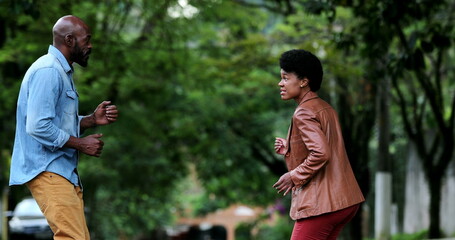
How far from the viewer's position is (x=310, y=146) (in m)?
4.61

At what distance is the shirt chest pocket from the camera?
4852 millimetres

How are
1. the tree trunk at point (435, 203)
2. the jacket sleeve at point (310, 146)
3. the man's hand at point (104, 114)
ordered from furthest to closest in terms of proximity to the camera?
the tree trunk at point (435, 203) → the man's hand at point (104, 114) → the jacket sleeve at point (310, 146)

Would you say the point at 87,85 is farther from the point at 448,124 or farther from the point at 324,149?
the point at 324,149

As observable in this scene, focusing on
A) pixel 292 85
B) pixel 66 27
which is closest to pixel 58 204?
pixel 66 27

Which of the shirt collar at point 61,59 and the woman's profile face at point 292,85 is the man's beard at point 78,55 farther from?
the woman's profile face at point 292,85

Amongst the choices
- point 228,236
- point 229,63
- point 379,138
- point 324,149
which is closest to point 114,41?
point 229,63

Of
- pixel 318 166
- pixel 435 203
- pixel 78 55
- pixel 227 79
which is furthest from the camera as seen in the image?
pixel 227 79

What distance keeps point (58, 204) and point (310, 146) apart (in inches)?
56.8

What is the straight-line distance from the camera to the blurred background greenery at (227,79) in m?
11.7

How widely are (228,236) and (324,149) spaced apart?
58732 millimetres

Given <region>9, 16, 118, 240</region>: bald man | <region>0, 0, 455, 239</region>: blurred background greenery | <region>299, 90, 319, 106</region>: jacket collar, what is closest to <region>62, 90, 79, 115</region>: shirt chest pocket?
<region>9, 16, 118, 240</region>: bald man

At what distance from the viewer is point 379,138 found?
52.8ft

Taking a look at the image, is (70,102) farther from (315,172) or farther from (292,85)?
(315,172)

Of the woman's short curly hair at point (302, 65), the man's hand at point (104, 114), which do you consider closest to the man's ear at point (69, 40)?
the man's hand at point (104, 114)
